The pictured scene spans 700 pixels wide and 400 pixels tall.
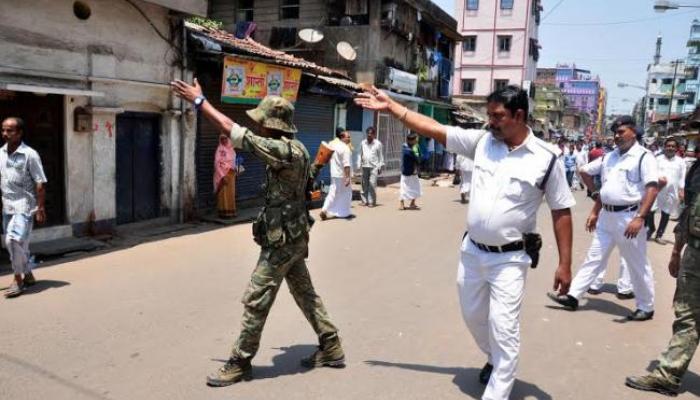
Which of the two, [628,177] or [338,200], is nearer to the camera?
[628,177]

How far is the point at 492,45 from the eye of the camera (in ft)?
132

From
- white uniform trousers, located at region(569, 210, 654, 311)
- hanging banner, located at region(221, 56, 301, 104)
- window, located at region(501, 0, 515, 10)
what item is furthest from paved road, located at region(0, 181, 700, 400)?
window, located at region(501, 0, 515, 10)

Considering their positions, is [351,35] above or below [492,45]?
below

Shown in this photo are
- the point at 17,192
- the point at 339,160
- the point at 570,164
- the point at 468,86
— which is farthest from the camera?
the point at 468,86

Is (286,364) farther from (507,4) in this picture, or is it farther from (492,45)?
(507,4)

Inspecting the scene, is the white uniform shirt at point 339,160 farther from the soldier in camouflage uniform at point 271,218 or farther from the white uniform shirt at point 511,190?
the white uniform shirt at point 511,190

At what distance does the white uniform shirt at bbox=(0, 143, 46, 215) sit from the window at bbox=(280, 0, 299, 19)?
14.3 meters

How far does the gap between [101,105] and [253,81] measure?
3.32 metres

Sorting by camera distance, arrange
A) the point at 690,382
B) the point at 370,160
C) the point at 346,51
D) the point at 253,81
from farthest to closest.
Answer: the point at 346,51
the point at 370,160
the point at 253,81
the point at 690,382

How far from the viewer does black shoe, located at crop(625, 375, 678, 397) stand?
3832 millimetres

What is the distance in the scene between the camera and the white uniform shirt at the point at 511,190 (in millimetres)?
3295

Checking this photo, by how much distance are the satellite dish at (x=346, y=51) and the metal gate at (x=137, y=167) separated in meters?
9.02

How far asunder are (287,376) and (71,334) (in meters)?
2.02

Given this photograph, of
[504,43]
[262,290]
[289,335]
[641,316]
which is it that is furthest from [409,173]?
[504,43]
